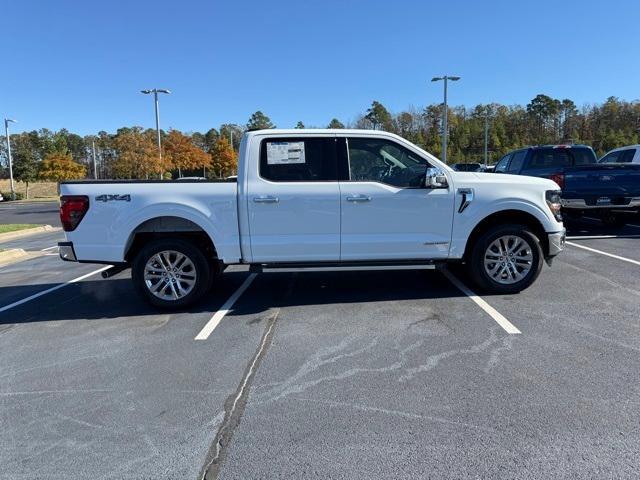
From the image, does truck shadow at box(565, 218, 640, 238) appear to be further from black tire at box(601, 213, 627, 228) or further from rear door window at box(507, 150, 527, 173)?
rear door window at box(507, 150, 527, 173)

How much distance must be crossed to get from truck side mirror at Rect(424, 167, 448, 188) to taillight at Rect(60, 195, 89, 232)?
4.00 m

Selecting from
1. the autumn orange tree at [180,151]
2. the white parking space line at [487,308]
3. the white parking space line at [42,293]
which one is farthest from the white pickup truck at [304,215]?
the autumn orange tree at [180,151]

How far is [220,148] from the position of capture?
55688 millimetres

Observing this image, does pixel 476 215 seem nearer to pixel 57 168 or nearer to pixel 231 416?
pixel 231 416

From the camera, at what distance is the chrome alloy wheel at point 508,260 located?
591 cm

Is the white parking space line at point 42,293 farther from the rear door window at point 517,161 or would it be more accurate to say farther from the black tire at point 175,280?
the rear door window at point 517,161

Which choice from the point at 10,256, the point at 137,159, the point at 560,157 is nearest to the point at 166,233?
the point at 10,256

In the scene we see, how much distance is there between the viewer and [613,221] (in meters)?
12.0

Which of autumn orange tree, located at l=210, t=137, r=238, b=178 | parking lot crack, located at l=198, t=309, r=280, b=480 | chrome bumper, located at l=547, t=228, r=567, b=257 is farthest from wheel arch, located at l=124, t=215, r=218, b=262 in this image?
autumn orange tree, located at l=210, t=137, r=238, b=178

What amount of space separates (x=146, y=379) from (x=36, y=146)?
84.3m

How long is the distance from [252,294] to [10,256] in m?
7.20

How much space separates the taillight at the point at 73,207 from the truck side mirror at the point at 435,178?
4.00 meters

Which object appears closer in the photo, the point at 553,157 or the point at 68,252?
the point at 68,252

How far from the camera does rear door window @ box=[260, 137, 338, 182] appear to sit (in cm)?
560
